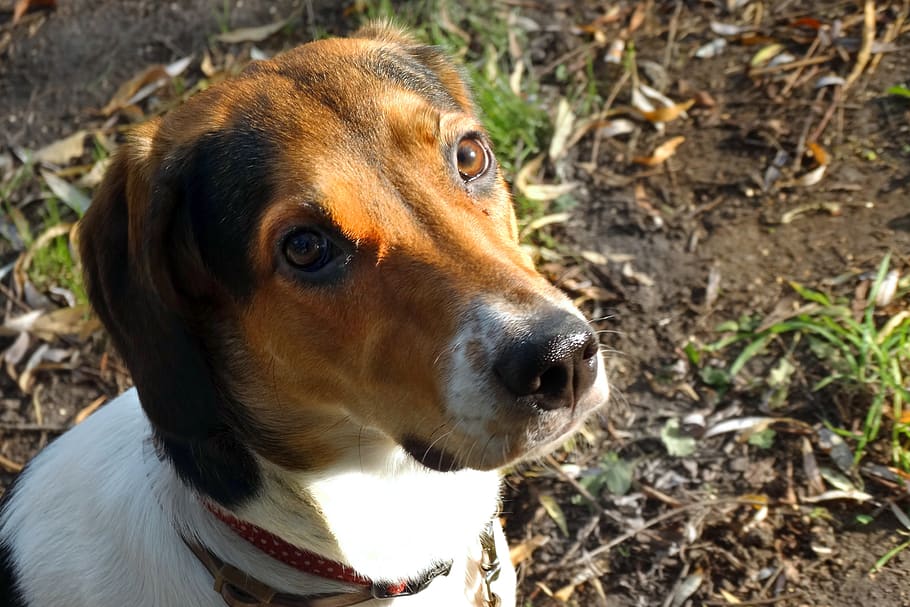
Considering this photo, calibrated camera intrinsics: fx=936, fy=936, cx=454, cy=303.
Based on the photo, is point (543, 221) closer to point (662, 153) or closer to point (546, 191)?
point (546, 191)

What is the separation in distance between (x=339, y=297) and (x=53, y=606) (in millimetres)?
1341

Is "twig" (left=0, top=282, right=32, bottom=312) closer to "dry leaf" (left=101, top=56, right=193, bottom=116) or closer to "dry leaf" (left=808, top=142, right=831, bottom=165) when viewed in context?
"dry leaf" (left=101, top=56, right=193, bottom=116)

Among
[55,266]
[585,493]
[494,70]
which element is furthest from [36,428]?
[494,70]

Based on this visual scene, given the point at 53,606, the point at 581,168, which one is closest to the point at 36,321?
the point at 53,606

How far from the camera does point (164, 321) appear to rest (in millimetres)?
2775

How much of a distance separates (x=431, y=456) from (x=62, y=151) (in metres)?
4.60

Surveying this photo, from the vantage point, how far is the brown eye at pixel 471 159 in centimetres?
299

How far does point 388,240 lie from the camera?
→ 2.68m

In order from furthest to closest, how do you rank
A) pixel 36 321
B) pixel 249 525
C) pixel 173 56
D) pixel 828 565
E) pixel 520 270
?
pixel 173 56
pixel 36 321
pixel 828 565
pixel 249 525
pixel 520 270

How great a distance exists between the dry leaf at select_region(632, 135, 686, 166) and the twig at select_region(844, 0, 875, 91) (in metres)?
1.00

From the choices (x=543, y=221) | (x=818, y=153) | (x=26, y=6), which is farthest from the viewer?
(x=26, y=6)

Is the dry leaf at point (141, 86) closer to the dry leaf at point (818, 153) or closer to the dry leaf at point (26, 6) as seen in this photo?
the dry leaf at point (26, 6)

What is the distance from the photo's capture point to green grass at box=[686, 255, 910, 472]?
4.04 meters

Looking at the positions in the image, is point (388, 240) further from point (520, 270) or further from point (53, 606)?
point (53, 606)
